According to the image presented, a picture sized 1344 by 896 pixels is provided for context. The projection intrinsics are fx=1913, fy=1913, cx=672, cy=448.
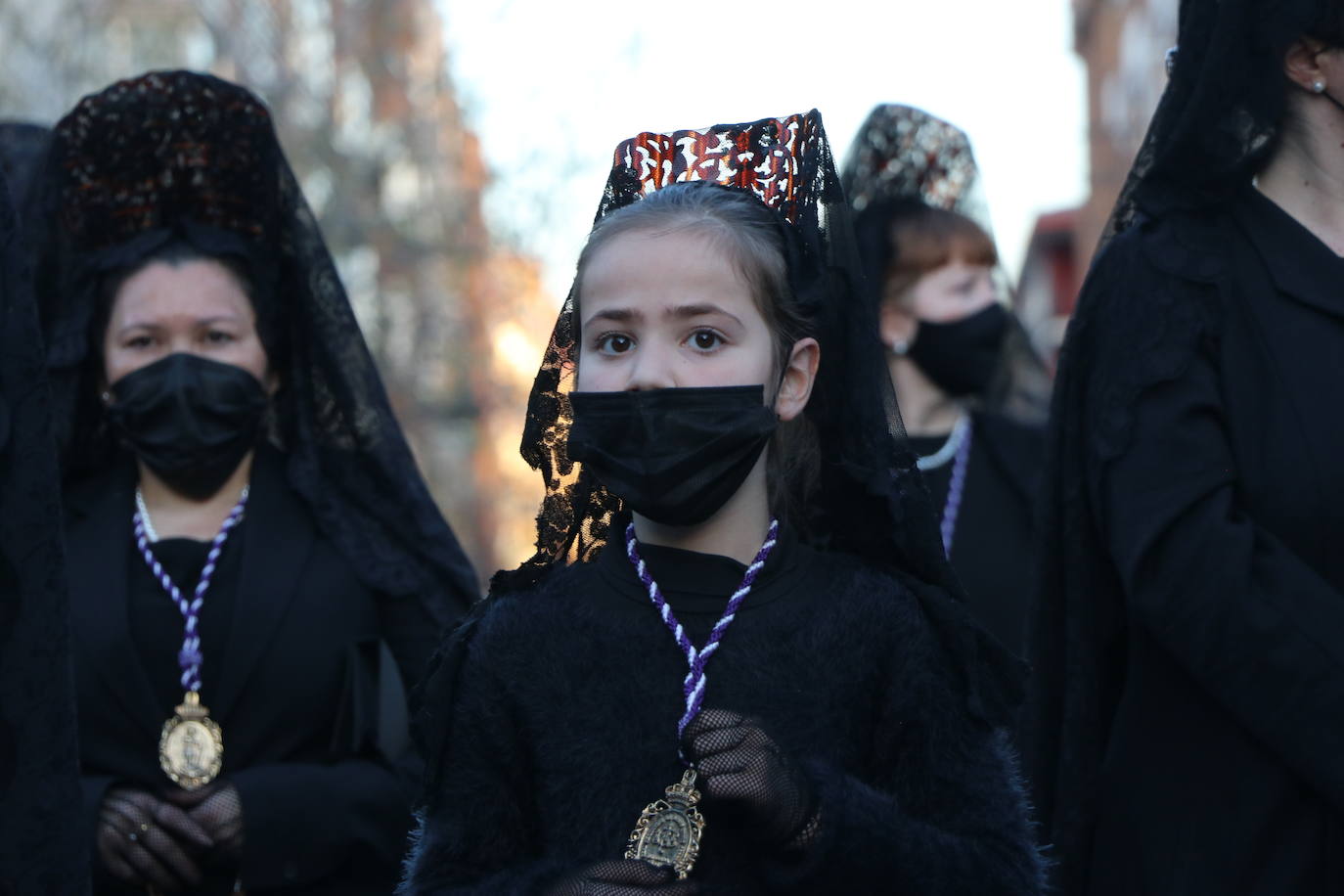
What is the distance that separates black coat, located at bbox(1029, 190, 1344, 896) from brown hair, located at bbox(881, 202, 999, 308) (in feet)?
8.15

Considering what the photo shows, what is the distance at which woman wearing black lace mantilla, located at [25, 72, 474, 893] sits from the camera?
14.0 feet

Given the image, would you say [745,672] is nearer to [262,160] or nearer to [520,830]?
[520,830]

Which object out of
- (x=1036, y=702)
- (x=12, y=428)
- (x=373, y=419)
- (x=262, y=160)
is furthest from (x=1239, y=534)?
(x=262, y=160)

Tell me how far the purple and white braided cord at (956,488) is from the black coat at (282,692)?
1.86m

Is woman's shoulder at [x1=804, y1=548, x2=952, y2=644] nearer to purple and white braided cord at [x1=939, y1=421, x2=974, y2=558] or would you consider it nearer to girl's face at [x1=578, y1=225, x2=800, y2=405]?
girl's face at [x1=578, y1=225, x2=800, y2=405]

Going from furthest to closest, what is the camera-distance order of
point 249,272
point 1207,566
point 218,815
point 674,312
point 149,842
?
point 249,272 < point 218,815 < point 149,842 < point 1207,566 < point 674,312

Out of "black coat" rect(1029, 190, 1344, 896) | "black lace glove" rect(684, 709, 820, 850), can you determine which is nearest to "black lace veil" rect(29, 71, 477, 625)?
"black coat" rect(1029, 190, 1344, 896)

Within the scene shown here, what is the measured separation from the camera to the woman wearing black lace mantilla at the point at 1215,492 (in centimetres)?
316

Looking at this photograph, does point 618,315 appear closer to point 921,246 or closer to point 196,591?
point 196,591

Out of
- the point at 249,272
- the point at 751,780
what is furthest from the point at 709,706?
the point at 249,272

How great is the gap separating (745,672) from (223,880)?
183cm

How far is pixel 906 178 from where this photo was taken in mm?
6301

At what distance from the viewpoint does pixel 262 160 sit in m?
4.80

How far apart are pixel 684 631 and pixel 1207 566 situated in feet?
2.94
